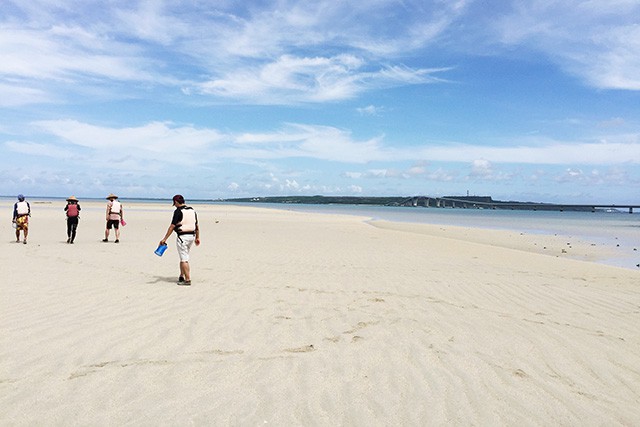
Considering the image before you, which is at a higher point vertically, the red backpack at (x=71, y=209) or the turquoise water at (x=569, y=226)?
the red backpack at (x=71, y=209)

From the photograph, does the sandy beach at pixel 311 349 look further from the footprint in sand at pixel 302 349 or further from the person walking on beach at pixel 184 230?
the person walking on beach at pixel 184 230

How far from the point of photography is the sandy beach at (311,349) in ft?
15.4

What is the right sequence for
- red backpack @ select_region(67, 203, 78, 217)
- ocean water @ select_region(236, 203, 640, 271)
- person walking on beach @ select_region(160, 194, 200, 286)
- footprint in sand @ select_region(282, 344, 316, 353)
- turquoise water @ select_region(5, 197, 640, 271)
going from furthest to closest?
1. turquoise water @ select_region(5, 197, 640, 271)
2. ocean water @ select_region(236, 203, 640, 271)
3. red backpack @ select_region(67, 203, 78, 217)
4. person walking on beach @ select_region(160, 194, 200, 286)
5. footprint in sand @ select_region(282, 344, 316, 353)

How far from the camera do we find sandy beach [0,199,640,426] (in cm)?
469

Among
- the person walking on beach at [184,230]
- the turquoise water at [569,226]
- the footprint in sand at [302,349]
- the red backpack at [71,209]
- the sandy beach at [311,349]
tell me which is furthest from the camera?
the turquoise water at [569,226]

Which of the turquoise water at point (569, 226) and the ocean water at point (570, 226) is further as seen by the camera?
the turquoise water at point (569, 226)

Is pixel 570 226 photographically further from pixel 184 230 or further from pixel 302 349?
pixel 302 349

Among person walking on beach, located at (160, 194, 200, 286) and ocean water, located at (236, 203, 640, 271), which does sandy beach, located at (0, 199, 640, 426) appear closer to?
person walking on beach, located at (160, 194, 200, 286)

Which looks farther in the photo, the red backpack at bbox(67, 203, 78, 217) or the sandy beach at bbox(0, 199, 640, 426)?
the red backpack at bbox(67, 203, 78, 217)

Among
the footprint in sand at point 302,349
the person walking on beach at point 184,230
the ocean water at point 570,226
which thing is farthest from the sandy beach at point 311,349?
the ocean water at point 570,226

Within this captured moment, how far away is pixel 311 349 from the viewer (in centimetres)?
641

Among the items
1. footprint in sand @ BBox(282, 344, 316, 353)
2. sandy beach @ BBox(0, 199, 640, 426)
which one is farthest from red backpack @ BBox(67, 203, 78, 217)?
footprint in sand @ BBox(282, 344, 316, 353)

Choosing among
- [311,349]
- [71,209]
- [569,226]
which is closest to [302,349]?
[311,349]

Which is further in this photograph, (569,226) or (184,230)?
(569,226)
